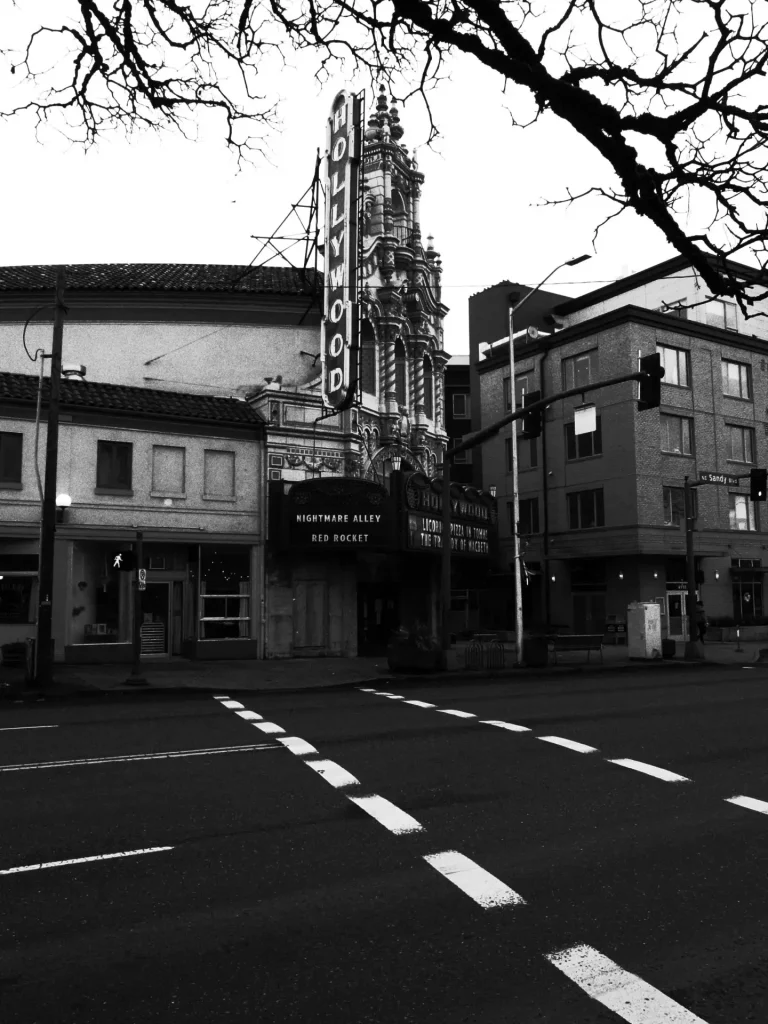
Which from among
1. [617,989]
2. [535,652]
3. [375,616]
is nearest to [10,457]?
[375,616]

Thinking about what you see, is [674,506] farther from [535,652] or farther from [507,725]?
[507,725]

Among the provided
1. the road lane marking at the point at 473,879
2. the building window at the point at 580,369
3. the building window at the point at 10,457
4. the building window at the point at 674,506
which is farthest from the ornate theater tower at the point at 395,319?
the road lane marking at the point at 473,879

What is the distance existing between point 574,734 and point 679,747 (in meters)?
1.44

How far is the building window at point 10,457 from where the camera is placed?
2234 centimetres

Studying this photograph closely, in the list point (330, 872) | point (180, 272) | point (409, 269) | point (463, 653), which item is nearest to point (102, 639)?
point (463, 653)

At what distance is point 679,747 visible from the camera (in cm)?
1109

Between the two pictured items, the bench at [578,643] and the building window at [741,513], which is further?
the building window at [741,513]

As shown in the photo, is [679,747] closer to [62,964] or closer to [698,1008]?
[698,1008]

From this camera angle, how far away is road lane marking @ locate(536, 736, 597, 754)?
1070 cm

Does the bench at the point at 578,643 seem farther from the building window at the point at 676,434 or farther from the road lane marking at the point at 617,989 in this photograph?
the road lane marking at the point at 617,989

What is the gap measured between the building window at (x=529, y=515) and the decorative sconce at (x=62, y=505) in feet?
85.9

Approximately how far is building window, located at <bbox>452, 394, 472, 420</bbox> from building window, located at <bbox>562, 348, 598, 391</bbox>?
1751 cm

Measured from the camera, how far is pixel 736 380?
44.1 metres

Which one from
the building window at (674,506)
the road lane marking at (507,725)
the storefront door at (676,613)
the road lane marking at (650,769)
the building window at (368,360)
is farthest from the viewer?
the building window at (674,506)
